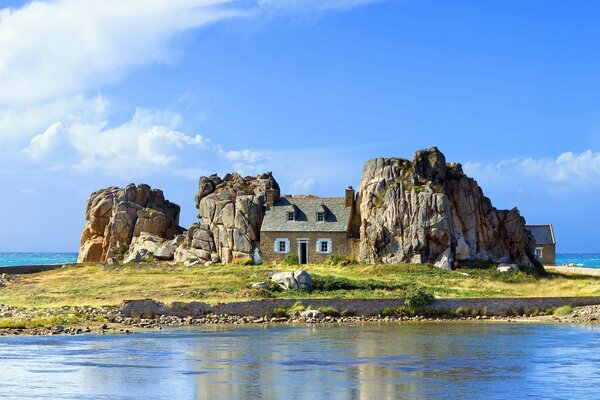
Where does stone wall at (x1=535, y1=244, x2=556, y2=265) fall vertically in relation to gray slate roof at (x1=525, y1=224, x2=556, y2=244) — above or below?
below

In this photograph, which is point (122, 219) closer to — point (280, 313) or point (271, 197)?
point (271, 197)

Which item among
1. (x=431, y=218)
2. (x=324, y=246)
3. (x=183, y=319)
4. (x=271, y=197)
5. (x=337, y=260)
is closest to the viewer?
(x=183, y=319)

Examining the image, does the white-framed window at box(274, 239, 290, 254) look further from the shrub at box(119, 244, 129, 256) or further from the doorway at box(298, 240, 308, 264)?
the shrub at box(119, 244, 129, 256)

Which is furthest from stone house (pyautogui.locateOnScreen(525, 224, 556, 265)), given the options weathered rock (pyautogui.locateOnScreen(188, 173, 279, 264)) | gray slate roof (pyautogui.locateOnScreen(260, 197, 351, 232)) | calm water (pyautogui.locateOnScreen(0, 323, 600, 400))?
calm water (pyautogui.locateOnScreen(0, 323, 600, 400))

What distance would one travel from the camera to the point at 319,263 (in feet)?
225

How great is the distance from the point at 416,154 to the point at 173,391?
137 ft

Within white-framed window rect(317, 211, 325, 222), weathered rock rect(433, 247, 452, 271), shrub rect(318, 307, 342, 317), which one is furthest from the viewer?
white-framed window rect(317, 211, 325, 222)

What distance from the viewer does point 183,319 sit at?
52156 millimetres

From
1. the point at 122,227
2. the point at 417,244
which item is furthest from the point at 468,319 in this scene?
the point at 122,227

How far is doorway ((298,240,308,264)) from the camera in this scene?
228 feet

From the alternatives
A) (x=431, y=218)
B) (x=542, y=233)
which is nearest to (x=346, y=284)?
(x=431, y=218)

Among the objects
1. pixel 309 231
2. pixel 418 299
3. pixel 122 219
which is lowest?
pixel 418 299

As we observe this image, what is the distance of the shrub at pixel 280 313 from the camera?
2082 inches

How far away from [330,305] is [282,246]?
1674cm
